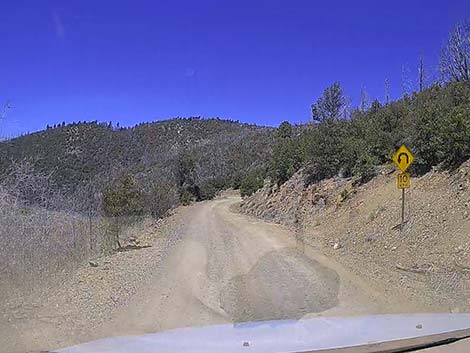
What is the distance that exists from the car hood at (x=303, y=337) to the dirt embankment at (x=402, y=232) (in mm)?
2845

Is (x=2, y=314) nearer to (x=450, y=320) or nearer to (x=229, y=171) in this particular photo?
(x=450, y=320)

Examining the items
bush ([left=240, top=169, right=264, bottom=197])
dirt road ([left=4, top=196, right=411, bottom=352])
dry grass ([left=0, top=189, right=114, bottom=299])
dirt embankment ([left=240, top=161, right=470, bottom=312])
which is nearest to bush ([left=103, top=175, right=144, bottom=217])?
dirt road ([left=4, top=196, right=411, bottom=352])

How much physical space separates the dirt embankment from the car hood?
285 cm

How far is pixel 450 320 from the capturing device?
632cm

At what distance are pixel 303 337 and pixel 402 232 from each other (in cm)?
1223

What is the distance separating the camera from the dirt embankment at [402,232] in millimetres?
10875

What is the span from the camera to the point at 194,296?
10.3 metres

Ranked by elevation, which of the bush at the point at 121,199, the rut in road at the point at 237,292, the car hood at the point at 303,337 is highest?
the bush at the point at 121,199

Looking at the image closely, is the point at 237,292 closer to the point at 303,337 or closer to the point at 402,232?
the point at 303,337

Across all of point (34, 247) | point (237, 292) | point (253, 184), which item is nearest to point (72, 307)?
point (34, 247)

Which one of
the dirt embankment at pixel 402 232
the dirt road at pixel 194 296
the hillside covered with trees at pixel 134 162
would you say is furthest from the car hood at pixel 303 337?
the hillside covered with trees at pixel 134 162

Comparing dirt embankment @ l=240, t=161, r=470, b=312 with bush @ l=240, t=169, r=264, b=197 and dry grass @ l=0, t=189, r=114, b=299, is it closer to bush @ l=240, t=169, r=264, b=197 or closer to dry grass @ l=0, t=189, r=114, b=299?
dry grass @ l=0, t=189, r=114, b=299

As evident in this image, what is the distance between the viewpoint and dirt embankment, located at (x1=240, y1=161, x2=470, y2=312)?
35.7ft

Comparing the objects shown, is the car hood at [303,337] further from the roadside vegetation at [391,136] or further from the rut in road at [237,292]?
the roadside vegetation at [391,136]
